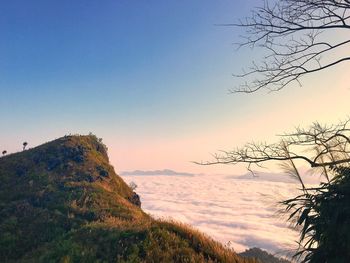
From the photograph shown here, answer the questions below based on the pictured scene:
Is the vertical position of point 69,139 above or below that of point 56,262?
above

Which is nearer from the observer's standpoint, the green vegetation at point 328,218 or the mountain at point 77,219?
A: the green vegetation at point 328,218

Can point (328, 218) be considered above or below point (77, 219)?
above

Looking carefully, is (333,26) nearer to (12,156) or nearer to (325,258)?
(325,258)

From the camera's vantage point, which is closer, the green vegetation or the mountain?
the green vegetation

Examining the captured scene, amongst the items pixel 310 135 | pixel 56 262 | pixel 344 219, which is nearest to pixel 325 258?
pixel 344 219

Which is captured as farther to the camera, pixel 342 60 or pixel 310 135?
pixel 310 135

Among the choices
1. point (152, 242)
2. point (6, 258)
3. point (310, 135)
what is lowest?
point (6, 258)

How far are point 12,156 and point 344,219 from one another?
32809 millimetres

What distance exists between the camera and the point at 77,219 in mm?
19266

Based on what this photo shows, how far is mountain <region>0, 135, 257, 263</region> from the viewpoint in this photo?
1214 centimetres

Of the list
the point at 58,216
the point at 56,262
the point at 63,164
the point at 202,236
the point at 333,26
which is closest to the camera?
the point at 333,26

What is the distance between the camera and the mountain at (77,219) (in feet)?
39.8

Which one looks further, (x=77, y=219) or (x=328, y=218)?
(x=77, y=219)

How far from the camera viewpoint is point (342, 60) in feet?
25.7
